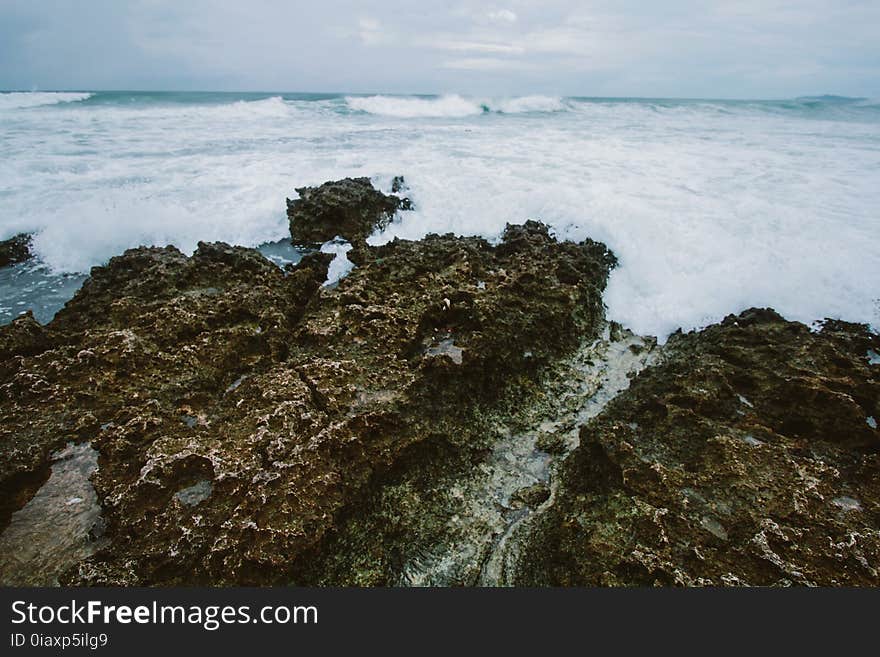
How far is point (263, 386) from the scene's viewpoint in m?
3.31

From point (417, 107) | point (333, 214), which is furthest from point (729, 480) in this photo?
point (417, 107)

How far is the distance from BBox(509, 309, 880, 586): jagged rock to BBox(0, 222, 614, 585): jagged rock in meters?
0.89

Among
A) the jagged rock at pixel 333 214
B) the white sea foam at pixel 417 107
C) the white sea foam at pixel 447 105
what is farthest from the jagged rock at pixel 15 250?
the white sea foam at pixel 417 107

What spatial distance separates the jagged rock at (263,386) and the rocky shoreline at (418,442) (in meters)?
0.02

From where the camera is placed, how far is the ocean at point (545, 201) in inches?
222

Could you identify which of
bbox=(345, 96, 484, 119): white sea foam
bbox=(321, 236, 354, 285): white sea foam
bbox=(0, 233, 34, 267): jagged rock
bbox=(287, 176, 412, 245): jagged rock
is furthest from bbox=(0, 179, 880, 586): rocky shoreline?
bbox=(345, 96, 484, 119): white sea foam

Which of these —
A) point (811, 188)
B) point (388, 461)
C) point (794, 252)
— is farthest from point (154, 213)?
point (811, 188)

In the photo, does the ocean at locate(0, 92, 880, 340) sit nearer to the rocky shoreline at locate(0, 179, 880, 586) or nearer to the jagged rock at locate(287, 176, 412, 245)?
the jagged rock at locate(287, 176, 412, 245)

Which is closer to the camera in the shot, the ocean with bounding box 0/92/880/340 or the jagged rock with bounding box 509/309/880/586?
the jagged rock with bounding box 509/309/880/586

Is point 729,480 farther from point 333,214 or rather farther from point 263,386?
point 333,214

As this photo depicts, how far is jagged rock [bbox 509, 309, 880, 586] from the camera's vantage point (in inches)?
95.3

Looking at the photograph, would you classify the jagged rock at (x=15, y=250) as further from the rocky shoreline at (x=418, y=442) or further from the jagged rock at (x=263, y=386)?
the rocky shoreline at (x=418, y=442)

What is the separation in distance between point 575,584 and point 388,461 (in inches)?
51.5

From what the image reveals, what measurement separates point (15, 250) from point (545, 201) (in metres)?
7.70
